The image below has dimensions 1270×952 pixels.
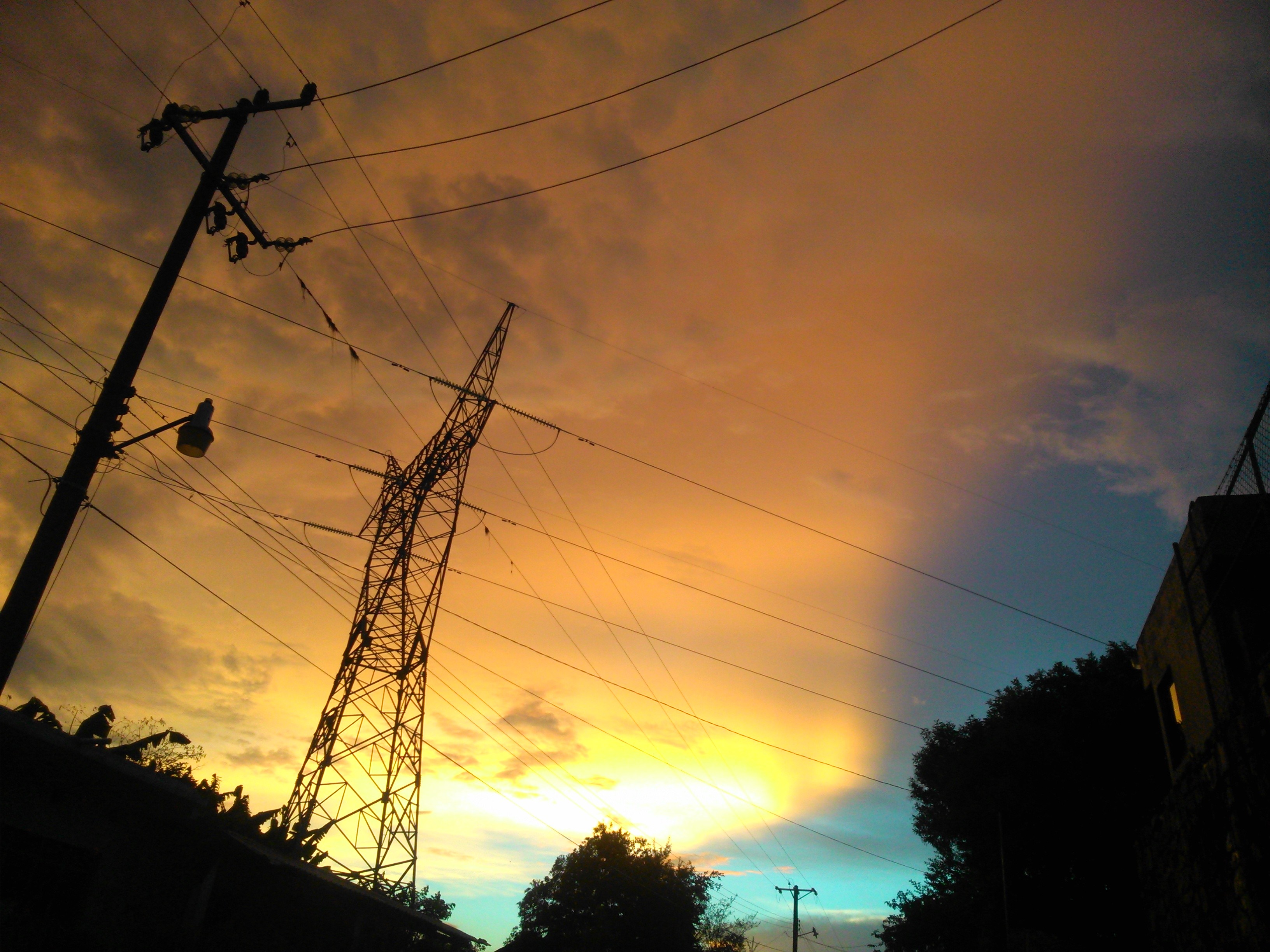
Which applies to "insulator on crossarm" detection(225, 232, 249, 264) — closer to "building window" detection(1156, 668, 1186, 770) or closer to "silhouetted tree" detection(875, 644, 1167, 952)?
"building window" detection(1156, 668, 1186, 770)

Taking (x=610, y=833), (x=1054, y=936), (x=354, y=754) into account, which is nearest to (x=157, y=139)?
(x=354, y=754)

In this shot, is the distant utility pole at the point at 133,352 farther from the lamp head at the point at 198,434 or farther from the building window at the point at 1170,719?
the building window at the point at 1170,719

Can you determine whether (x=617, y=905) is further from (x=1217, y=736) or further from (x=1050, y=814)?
(x=1217, y=736)

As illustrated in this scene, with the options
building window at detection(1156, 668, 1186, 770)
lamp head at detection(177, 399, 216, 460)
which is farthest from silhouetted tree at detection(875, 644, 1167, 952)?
lamp head at detection(177, 399, 216, 460)

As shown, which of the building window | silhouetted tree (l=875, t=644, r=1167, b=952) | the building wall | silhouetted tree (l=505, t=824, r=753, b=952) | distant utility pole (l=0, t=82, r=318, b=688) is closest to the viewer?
distant utility pole (l=0, t=82, r=318, b=688)

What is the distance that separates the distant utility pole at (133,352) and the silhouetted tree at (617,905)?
39657 mm

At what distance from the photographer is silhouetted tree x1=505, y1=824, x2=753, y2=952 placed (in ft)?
133

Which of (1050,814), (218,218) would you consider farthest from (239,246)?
(1050,814)

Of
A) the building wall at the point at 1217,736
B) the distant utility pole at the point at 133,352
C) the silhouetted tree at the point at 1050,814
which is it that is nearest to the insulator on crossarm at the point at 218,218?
the distant utility pole at the point at 133,352

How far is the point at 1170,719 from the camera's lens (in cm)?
2019

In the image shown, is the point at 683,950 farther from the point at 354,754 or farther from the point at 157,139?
the point at 157,139

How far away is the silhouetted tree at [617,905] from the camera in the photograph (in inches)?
1596

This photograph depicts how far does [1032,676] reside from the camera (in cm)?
3619

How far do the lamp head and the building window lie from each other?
2131cm
